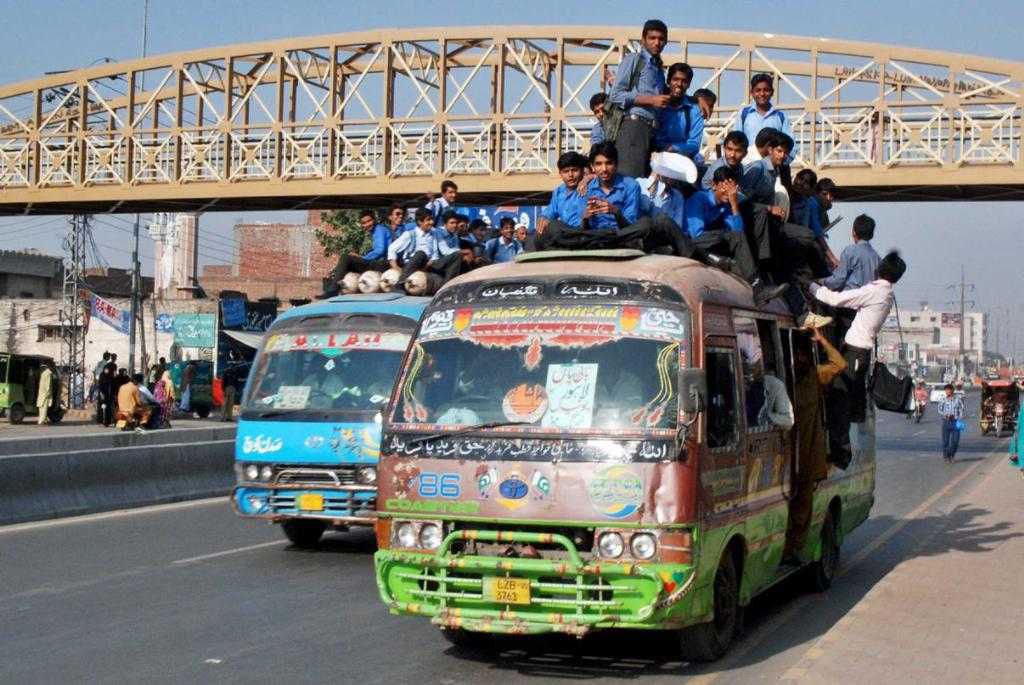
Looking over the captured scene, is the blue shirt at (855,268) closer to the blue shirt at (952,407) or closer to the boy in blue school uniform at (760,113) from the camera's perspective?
the boy in blue school uniform at (760,113)

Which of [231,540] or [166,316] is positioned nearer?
[231,540]

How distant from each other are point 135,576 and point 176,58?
3945 centimetres

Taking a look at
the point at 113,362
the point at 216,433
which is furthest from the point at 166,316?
the point at 216,433

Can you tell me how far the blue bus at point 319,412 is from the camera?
12930 millimetres

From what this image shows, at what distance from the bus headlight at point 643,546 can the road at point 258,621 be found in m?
→ 0.85

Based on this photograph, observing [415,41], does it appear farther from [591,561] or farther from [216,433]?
[591,561]

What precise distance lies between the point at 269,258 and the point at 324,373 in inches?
2826

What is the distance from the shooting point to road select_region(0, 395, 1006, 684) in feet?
27.0

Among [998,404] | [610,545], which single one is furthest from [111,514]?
[998,404]

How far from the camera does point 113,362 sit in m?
39.8

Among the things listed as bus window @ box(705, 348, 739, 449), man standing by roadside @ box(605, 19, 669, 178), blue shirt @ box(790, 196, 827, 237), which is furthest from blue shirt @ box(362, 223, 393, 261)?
bus window @ box(705, 348, 739, 449)

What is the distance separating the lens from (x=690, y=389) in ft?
25.1

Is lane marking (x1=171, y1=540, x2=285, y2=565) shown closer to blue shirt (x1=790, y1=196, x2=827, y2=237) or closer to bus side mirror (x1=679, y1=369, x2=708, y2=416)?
blue shirt (x1=790, y1=196, x2=827, y2=237)

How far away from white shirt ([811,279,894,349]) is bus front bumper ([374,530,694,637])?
4.36 metres
